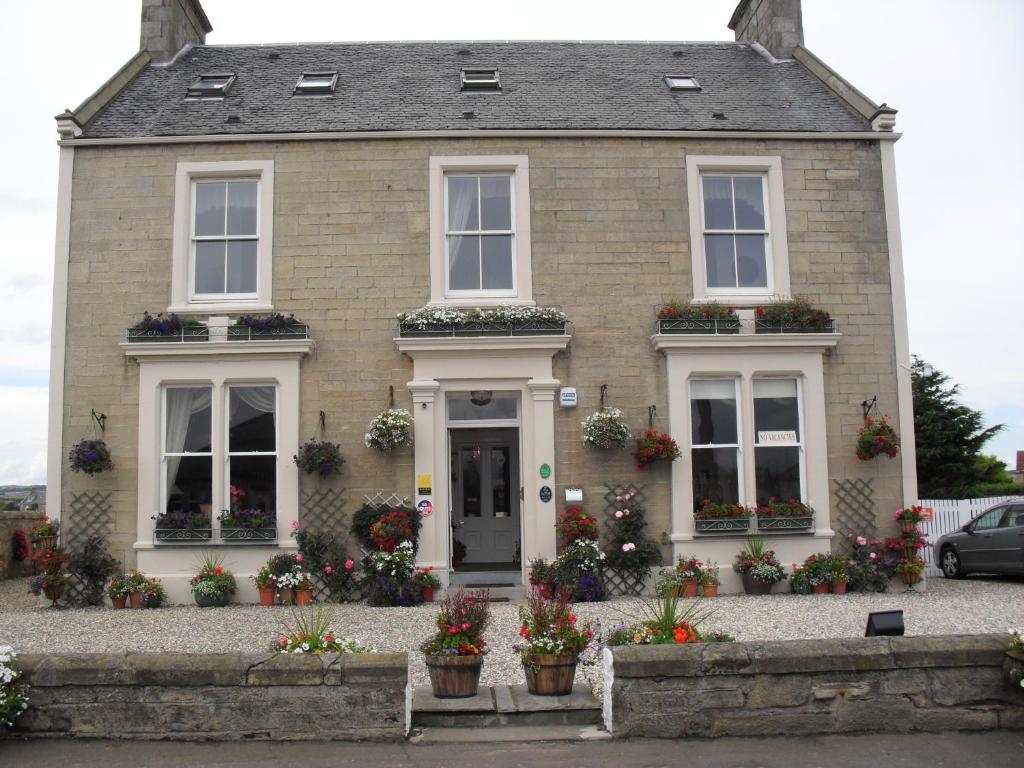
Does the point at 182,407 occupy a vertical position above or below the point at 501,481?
above

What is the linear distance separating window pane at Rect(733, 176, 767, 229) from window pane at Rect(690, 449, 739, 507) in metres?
3.27

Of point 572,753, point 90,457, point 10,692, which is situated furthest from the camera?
point 90,457

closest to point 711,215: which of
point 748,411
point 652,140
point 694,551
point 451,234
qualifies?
point 652,140

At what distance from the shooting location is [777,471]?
12742 mm

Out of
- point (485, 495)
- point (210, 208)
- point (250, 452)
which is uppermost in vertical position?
point (210, 208)

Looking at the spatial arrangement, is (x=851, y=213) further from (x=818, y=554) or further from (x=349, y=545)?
(x=349, y=545)

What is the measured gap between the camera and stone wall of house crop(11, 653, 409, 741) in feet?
19.6

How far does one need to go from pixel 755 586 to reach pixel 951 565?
5291 mm

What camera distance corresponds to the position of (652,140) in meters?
13.1

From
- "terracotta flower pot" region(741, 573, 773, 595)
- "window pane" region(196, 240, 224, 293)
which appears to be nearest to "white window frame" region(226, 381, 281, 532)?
"window pane" region(196, 240, 224, 293)

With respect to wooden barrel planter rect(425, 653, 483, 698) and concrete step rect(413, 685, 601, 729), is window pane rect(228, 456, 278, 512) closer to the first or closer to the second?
wooden barrel planter rect(425, 653, 483, 698)

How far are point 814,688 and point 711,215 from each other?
332 inches

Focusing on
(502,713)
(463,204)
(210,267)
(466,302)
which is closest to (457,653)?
(502,713)

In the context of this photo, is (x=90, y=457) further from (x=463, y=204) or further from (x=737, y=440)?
(x=737, y=440)
